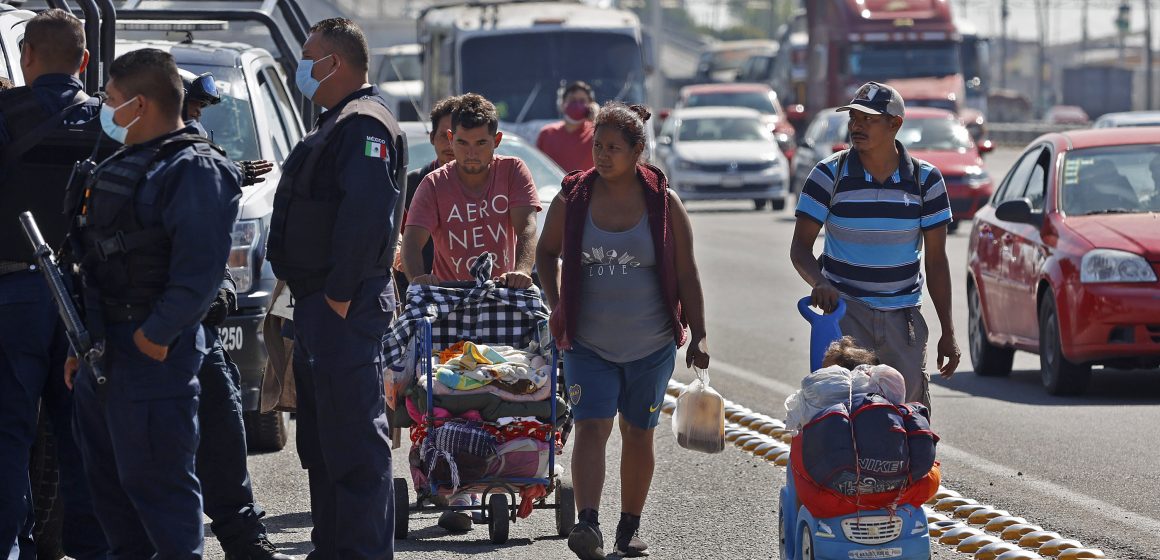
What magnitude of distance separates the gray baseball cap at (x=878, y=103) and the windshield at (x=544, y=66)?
19.9 m

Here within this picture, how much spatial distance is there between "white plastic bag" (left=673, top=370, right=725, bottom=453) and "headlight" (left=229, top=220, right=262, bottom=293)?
2685 millimetres

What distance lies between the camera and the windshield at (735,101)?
40.0m

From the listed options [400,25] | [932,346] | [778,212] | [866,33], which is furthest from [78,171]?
[400,25]

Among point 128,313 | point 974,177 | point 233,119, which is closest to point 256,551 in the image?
point 128,313

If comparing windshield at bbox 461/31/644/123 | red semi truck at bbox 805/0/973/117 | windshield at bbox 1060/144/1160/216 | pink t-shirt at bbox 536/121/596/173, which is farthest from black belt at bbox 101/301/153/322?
red semi truck at bbox 805/0/973/117

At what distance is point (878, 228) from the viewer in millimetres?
7086

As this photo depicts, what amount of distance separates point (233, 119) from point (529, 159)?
5441 mm

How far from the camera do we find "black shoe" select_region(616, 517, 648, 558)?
23.7 ft

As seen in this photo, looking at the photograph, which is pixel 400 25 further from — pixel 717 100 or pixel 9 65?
pixel 9 65

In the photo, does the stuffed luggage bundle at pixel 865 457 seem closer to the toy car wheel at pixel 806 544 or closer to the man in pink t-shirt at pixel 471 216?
the toy car wheel at pixel 806 544

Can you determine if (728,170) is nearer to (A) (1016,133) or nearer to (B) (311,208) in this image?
(B) (311,208)

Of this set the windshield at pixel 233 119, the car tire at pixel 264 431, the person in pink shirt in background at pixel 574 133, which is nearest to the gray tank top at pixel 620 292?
the car tire at pixel 264 431

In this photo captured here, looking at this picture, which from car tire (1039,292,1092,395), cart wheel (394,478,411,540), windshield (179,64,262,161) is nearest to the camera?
cart wheel (394,478,411,540)

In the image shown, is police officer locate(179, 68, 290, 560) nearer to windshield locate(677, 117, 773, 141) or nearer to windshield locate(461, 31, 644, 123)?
windshield locate(461, 31, 644, 123)
